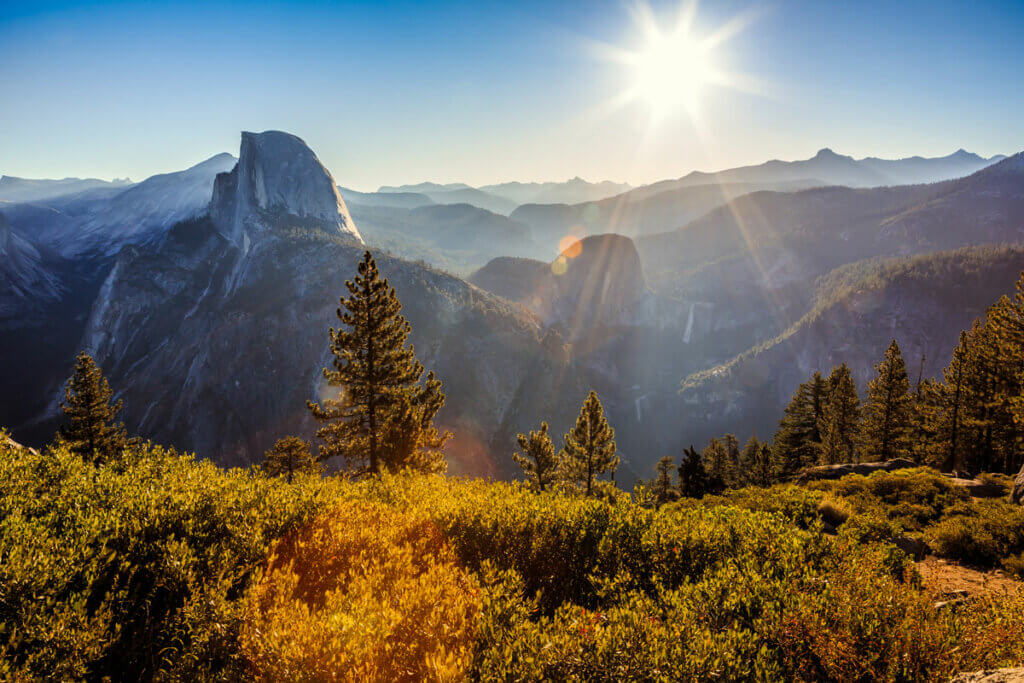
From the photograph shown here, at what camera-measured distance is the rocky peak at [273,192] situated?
164000mm

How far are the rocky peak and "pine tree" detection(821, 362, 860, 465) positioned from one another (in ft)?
555

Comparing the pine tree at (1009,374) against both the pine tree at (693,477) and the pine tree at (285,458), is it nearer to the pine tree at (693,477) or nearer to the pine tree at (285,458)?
Answer: the pine tree at (693,477)

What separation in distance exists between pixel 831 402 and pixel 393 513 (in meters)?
52.7

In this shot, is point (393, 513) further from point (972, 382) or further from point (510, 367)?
point (510, 367)

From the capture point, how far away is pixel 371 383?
22.6 m

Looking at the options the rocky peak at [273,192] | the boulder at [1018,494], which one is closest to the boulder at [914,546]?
the boulder at [1018,494]

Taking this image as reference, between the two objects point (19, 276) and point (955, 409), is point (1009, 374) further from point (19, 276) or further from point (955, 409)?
point (19, 276)

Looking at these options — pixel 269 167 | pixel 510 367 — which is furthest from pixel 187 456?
pixel 269 167

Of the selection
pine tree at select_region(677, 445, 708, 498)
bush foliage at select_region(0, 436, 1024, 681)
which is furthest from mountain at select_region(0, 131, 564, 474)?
bush foliage at select_region(0, 436, 1024, 681)

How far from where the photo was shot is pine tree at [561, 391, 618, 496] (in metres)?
33.5

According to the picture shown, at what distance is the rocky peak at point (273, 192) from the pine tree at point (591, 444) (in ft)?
531

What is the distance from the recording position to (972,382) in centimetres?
3041

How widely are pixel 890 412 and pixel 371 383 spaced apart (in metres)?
45.8

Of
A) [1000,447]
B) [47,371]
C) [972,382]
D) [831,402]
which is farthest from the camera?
[47,371]
